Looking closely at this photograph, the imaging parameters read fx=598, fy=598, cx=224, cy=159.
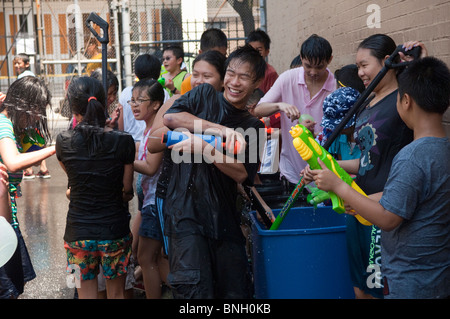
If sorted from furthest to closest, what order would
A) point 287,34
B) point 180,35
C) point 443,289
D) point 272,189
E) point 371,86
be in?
1. point 180,35
2. point 287,34
3. point 272,189
4. point 371,86
5. point 443,289

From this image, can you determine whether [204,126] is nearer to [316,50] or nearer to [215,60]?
[215,60]

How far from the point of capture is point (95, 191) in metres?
3.90

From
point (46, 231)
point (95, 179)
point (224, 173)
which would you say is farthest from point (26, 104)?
point (46, 231)

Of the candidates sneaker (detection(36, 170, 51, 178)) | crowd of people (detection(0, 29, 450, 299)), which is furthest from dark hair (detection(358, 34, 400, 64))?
sneaker (detection(36, 170, 51, 178))

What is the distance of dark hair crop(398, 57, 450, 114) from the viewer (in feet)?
9.00

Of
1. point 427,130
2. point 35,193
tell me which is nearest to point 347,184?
point 427,130

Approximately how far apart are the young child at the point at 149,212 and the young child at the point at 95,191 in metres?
0.47

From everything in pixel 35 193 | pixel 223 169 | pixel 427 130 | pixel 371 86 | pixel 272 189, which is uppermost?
pixel 371 86

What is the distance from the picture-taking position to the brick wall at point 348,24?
397 centimetres

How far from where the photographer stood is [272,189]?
15.7 ft

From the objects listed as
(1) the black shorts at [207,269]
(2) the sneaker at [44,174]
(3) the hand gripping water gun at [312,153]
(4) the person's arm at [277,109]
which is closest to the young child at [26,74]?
(2) the sneaker at [44,174]

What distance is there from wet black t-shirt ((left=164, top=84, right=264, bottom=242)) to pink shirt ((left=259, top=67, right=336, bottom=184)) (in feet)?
4.76
